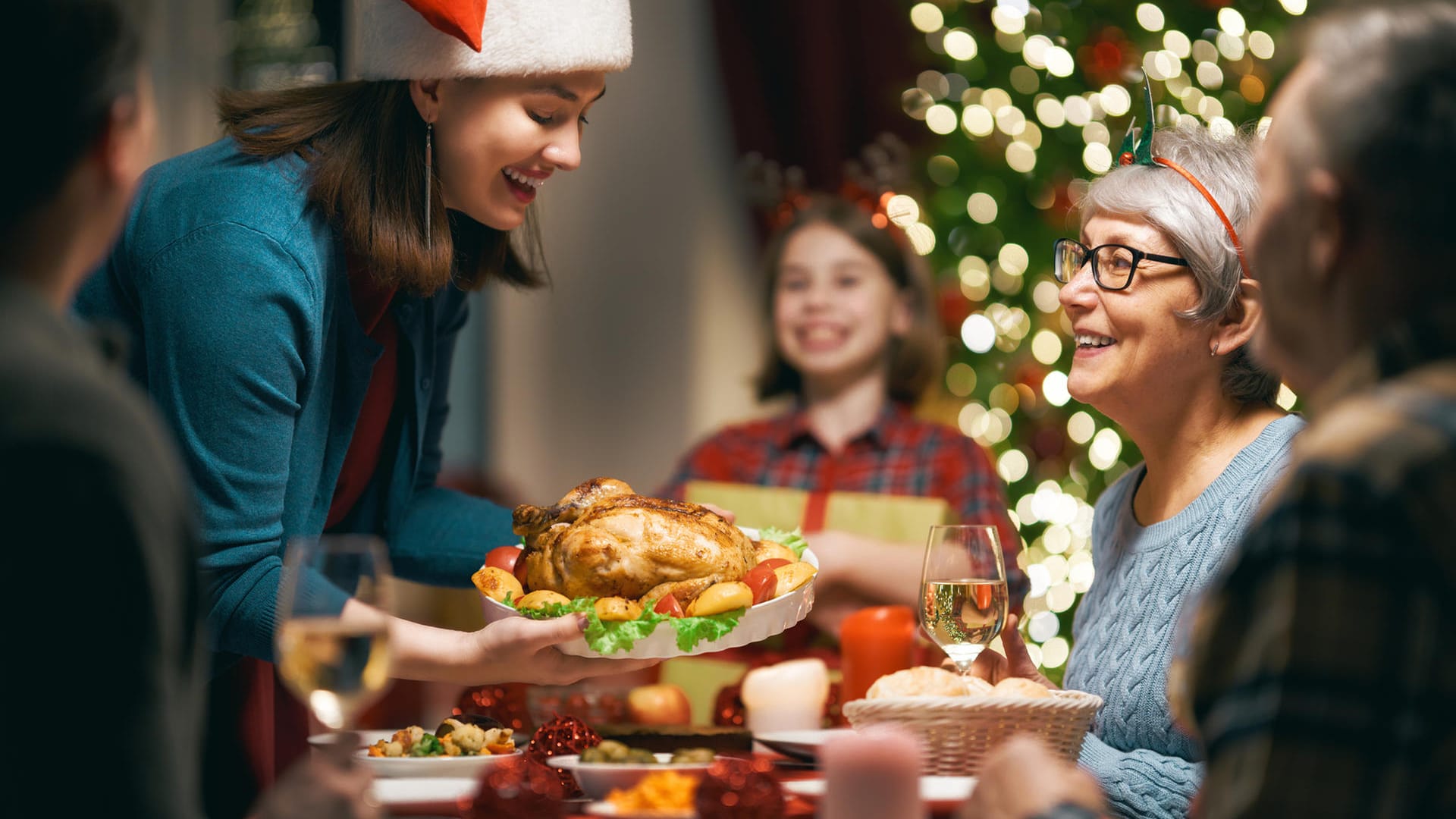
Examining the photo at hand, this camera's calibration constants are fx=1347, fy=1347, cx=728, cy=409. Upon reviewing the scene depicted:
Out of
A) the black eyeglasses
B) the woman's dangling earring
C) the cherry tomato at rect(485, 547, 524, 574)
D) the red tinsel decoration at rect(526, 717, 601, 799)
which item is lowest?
the red tinsel decoration at rect(526, 717, 601, 799)

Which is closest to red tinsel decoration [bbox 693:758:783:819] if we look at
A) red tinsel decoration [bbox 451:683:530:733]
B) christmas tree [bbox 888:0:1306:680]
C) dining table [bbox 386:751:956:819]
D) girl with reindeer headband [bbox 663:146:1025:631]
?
dining table [bbox 386:751:956:819]

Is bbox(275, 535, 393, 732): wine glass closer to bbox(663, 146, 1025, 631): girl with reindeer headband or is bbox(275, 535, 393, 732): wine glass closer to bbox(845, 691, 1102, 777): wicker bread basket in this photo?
bbox(845, 691, 1102, 777): wicker bread basket

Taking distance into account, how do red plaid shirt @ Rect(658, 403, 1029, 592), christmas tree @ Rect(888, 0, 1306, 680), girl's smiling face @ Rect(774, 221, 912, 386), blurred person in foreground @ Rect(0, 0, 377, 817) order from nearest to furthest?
blurred person in foreground @ Rect(0, 0, 377, 817), red plaid shirt @ Rect(658, 403, 1029, 592), girl's smiling face @ Rect(774, 221, 912, 386), christmas tree @ Rect(888, 0, 1306, 680)

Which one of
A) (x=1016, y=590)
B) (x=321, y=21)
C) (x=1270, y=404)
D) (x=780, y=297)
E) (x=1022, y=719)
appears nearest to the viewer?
(x=1022, y=719)

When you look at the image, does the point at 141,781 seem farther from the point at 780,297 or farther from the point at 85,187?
the point at 780,297

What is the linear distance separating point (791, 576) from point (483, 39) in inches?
38.1

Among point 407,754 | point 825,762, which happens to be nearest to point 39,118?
point 825,762

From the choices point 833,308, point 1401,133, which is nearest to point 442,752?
point 1401,133

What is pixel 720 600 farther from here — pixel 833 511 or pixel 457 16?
pixel 833 511

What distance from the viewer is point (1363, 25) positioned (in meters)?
1.07

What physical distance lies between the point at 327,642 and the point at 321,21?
517 cm

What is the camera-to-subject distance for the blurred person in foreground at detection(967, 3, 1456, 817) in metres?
0.93

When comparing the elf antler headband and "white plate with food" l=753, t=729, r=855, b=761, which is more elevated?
the elf antler headband

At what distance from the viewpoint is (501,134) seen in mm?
2158
